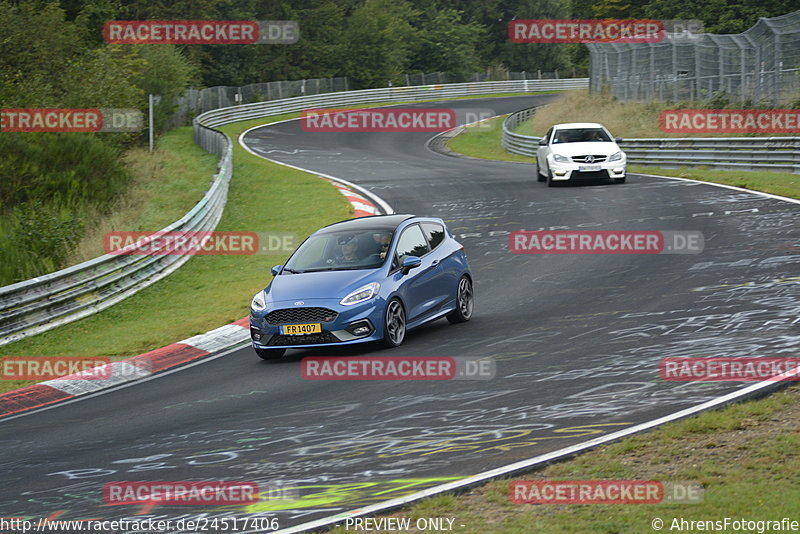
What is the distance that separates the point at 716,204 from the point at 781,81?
11286 millimetres

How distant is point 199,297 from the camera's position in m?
18.0

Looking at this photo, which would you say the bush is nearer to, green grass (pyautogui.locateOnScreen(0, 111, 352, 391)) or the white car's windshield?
green grass (pyautogui.locateOnScreen(0, 111, 352, 391))

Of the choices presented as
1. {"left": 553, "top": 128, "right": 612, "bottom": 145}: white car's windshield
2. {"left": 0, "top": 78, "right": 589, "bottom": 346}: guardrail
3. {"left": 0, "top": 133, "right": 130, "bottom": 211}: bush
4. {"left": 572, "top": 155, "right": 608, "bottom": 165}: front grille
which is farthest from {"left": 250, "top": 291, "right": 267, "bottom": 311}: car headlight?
{"left": 553, "top": 128, "right": 612, "bottom": 145}: white car's windshield

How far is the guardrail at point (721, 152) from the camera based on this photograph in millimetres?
28078

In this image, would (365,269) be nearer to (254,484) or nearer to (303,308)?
(303,308)

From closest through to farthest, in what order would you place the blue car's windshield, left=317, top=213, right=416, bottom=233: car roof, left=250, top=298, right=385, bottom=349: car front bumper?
1. left=250, top=298, right=385, bottom=349: car front bumper
2. the blue car's windshield
3. left=317, top=213, right=416, bottom=233: car roof

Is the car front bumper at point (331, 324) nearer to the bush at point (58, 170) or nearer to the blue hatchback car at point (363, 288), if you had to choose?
the blue hatchback car at point (363, 288)

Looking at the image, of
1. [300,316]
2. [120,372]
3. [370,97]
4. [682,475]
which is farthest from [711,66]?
[370,97]

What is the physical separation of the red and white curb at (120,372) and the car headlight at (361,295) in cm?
252

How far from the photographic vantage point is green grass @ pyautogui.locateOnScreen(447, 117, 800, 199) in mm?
25000

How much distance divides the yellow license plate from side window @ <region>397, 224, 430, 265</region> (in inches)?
60.0

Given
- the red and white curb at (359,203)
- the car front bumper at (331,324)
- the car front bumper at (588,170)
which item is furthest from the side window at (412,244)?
the car front bumper at (588,170)

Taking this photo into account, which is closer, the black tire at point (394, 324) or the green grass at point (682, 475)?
the green grass at point (682, 475)

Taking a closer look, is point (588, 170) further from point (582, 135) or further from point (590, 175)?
point (582, 135)
